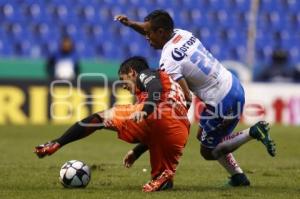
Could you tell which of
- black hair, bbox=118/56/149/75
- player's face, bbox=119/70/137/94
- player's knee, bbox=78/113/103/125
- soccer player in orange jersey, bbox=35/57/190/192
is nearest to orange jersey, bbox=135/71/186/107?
soccer player in orange jersey, bbox=35/57/190/192

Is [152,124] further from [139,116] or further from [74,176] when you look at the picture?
[74,176]

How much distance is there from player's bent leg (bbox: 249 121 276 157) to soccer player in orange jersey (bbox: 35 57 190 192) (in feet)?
2.37

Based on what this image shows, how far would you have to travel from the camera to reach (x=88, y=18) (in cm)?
2366

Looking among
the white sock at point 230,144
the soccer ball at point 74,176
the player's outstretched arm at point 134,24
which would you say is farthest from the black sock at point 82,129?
the white sock at point 230,144

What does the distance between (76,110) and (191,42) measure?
1073cm

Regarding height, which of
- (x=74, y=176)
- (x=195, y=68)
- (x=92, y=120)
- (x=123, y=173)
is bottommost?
(x=123, y=173)

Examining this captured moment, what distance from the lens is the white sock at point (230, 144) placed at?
8523 millimetres

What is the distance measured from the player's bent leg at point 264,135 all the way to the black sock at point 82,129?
5.37 feet

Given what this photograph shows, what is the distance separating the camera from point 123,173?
984 cm

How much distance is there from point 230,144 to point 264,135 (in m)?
0.46

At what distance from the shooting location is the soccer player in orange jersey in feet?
25.8

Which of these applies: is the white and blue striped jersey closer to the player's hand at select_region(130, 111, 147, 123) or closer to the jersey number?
the jersey number

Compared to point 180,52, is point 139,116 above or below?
below

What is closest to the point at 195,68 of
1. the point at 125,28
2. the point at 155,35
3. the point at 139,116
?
the point at 155,35
